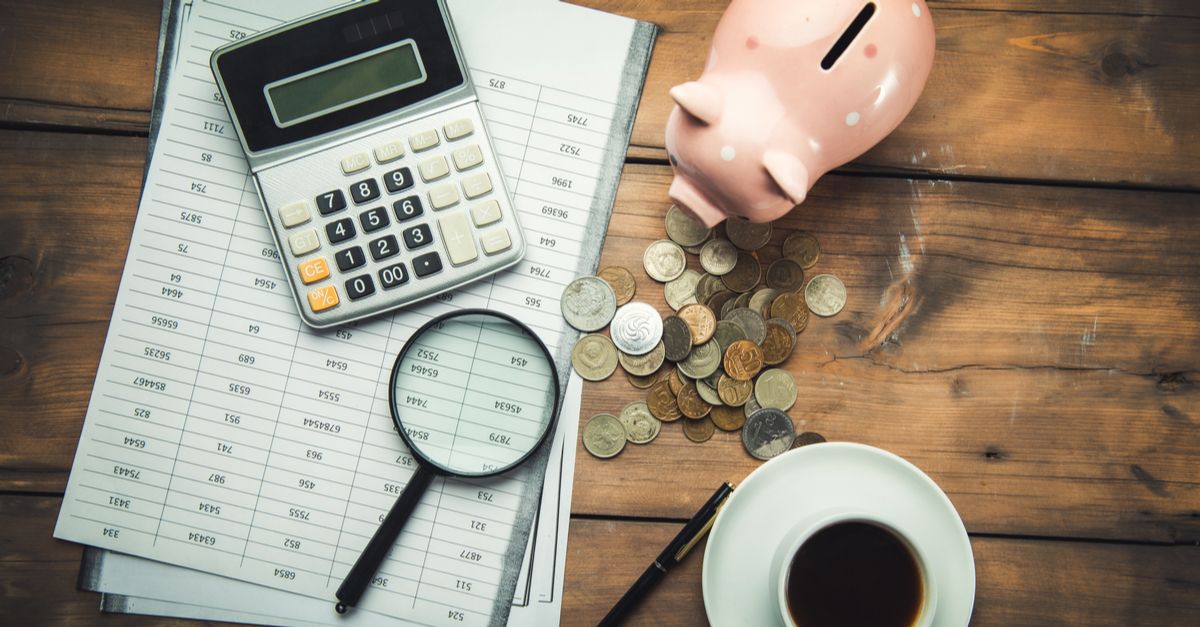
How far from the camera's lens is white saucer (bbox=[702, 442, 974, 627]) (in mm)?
764

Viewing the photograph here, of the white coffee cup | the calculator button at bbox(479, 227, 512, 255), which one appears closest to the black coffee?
the white coffee cup

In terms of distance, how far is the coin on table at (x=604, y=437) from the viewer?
833 mm

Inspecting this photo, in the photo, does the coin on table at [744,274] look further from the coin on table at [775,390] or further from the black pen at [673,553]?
the black pen at [673,553]

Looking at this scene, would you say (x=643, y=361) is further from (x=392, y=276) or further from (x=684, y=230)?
(x=392, y=276)

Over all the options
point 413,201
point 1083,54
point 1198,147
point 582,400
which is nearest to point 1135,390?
point 1198,147

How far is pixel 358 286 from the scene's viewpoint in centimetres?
81

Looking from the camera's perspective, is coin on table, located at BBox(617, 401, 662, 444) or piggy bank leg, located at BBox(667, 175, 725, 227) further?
coin on table, located at BBox(617, 401, 662, 444)

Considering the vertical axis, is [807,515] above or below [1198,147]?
below

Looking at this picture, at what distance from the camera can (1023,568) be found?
2.77ft

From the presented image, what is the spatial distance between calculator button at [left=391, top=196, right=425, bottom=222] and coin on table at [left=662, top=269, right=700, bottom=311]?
28 centimetres

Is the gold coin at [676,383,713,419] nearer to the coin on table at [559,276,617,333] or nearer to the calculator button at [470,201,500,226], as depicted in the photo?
the coin on table at [559,276,617,333]

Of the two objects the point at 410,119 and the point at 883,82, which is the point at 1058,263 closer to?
the point at 883,82

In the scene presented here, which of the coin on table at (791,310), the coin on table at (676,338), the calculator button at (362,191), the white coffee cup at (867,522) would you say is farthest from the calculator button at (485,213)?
the white coffee cup at (867,522)

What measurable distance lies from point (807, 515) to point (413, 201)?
20.6 inches
